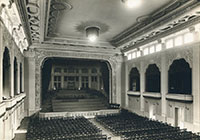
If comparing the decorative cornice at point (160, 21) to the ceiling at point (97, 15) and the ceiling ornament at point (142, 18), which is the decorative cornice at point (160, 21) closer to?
the ceiling ornament at point (142, 18)

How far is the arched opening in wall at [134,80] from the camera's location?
52.0ft

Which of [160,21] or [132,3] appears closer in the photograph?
[132,3]

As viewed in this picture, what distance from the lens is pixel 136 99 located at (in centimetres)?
1577

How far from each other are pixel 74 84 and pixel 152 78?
11879mm

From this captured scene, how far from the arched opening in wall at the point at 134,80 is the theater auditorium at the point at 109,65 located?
0.09m

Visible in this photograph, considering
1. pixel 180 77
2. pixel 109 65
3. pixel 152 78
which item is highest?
pixel 109 65

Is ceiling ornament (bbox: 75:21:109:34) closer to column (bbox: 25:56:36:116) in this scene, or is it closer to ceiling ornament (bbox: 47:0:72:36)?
ceiling ornament (bbox: 47:0:72:36)

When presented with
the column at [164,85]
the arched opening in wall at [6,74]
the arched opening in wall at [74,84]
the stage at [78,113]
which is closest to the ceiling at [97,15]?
the arched opening in wall at [6,74]

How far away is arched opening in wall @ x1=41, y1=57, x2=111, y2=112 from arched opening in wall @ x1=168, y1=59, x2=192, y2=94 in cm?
701

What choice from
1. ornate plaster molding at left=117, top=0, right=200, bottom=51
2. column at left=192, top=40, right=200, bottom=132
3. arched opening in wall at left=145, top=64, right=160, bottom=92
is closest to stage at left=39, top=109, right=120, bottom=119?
arched opening in wall at left=145, top=64, right=160, bottom=92

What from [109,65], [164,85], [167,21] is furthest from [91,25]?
[109,65]

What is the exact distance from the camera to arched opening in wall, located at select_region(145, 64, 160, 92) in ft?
43.8

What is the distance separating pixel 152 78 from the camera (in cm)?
1396

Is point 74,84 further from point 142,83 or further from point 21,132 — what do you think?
point 21,132
